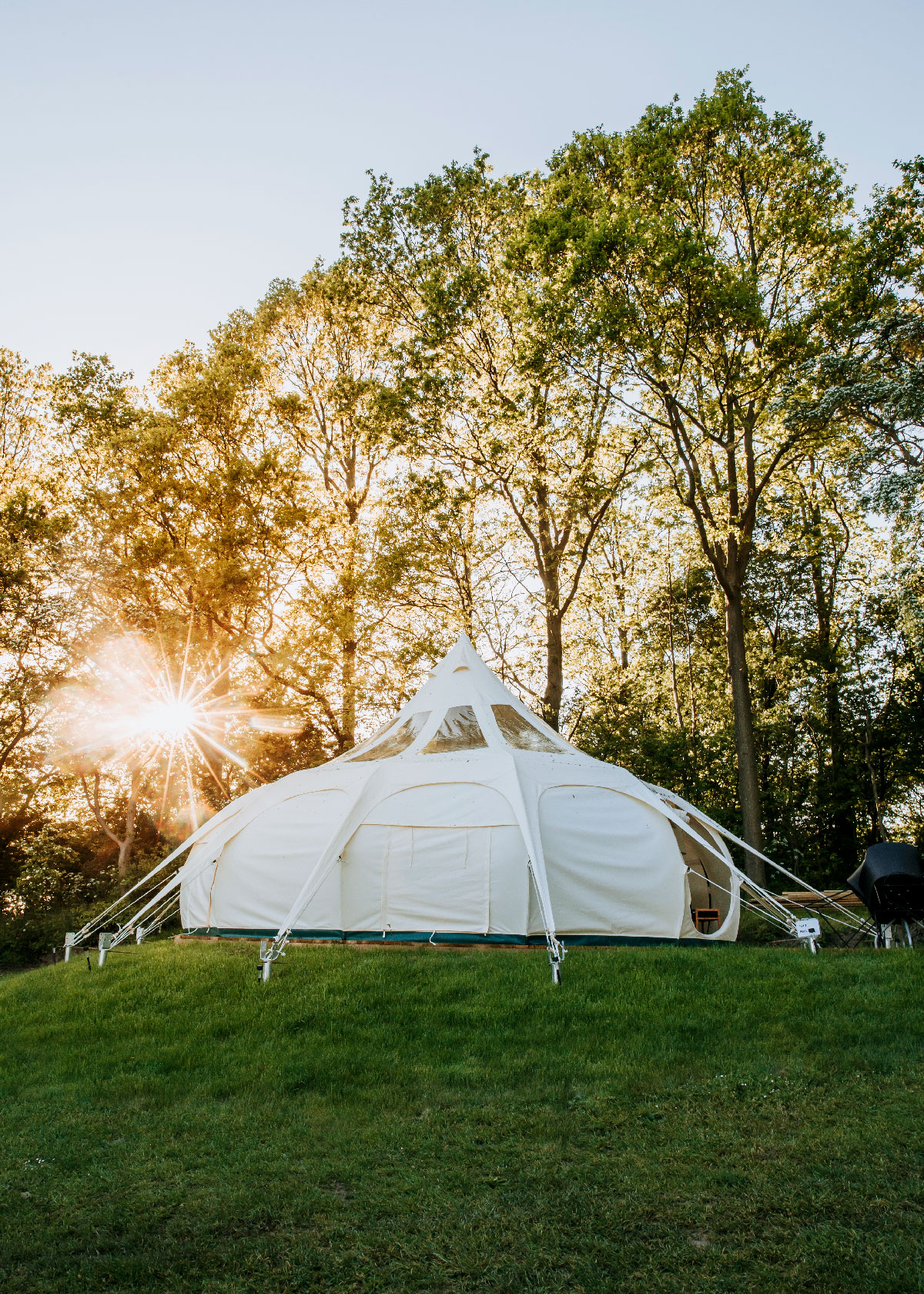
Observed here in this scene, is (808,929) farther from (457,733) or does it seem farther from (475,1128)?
(475,1128)

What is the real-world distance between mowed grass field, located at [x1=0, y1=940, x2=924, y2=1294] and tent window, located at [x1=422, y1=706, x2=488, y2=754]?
3963 mm

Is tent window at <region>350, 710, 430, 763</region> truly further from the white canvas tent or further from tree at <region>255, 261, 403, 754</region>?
tree at <region>255, 261, 403, 754</region>

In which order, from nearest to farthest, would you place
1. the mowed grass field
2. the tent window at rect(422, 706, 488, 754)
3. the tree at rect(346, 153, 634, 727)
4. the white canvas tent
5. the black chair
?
the mowed grass field < the black chair < the white canvas tent < the tent window at rect(422, 706, 488, 754) < the tree at rect(346, 153, 634, 727)

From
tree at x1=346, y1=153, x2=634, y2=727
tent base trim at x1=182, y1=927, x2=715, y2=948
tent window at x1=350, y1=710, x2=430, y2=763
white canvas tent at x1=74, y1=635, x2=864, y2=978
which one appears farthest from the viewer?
tree at x1=346, y1=153, x2=634, y2=727

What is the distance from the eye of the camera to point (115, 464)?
65.2 feet

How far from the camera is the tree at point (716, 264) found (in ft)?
47.3

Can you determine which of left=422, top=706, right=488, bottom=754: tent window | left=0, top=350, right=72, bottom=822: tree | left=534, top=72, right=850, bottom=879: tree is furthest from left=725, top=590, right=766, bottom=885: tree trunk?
left=0, top=350, right=72, bottom=822: tree

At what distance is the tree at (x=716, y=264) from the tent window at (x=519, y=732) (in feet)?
14.9

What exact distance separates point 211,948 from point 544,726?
590cm

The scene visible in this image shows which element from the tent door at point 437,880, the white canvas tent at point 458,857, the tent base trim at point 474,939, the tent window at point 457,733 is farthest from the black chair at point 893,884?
the tent window at point 457,733

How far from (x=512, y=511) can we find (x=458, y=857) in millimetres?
11614

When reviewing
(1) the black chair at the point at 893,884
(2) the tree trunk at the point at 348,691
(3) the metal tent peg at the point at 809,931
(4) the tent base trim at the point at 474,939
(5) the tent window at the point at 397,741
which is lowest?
(4) the tent base trim at the point at 474,939

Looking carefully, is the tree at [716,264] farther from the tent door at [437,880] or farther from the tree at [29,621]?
the tree at [29,621]

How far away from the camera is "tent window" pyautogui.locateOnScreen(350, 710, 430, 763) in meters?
12.6
